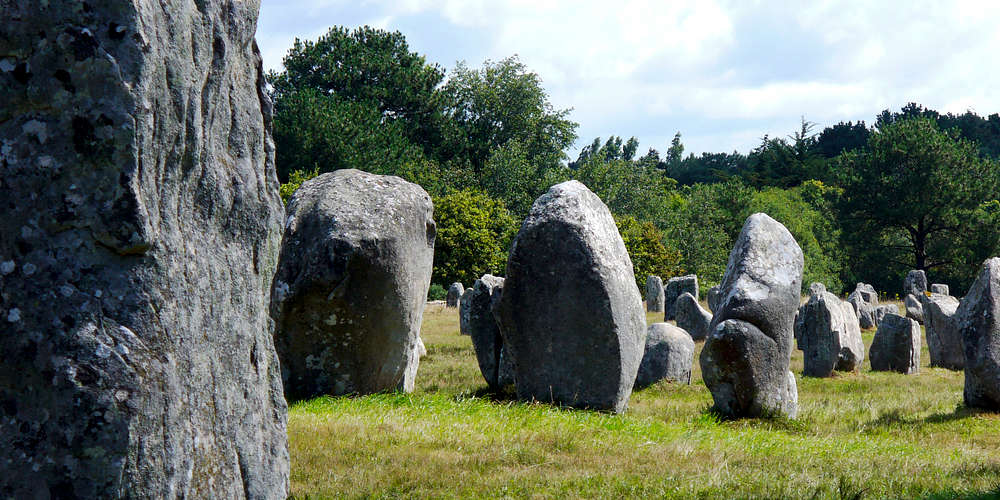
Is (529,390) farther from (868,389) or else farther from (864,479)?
(868,389)

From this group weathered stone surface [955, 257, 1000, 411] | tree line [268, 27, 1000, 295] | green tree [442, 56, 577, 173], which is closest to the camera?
weathered stone surface [955, 257, 1000, 411]

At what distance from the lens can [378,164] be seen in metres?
42.4

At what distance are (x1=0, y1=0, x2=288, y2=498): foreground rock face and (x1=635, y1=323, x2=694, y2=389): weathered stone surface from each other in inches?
383

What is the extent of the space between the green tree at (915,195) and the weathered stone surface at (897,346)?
104ft

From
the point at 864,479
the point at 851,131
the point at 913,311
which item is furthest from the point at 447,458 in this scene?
the point at 851,131

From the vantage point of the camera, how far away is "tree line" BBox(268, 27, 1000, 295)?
138 ft

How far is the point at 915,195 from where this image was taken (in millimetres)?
44062

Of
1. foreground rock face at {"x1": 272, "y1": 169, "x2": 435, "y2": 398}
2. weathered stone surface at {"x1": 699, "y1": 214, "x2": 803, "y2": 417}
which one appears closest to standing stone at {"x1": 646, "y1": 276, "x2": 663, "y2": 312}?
weathered stone surface at {"x1": 699, "y1": 214, "x2": 803, "y2": 417}

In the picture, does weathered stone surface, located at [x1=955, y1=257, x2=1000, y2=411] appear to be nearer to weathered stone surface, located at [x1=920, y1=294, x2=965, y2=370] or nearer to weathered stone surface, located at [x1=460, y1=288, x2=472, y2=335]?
weathered stone surface, located at [x1=920, y1=294, x2=965, y2=370]

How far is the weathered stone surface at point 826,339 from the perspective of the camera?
48.6 ft

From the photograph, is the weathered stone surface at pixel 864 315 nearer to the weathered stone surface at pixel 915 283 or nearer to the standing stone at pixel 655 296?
the standing stone at pixel 655 296

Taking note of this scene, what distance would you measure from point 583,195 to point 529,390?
240 cm

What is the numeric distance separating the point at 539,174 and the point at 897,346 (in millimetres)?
33823

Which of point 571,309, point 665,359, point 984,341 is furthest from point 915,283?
point 571,309
